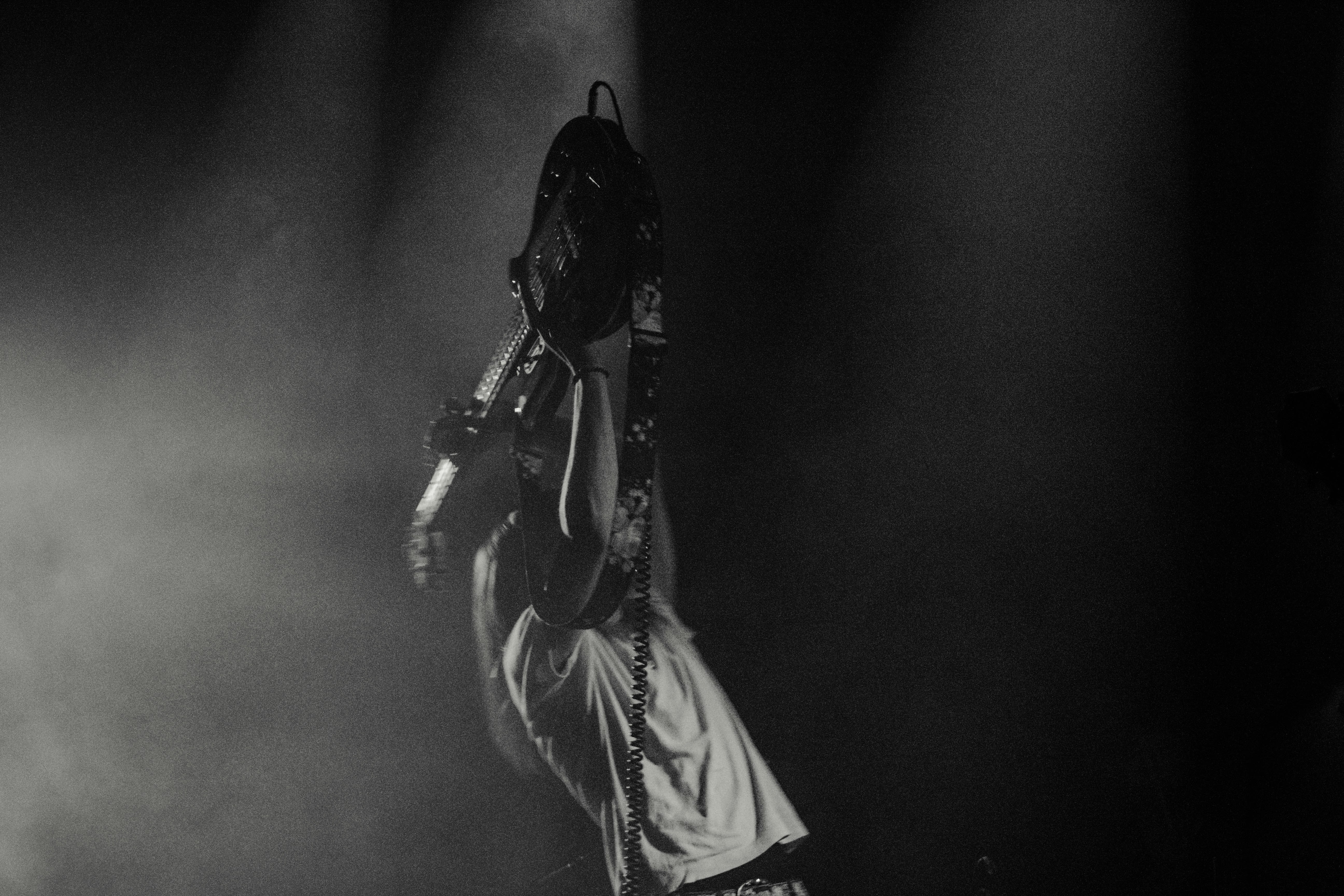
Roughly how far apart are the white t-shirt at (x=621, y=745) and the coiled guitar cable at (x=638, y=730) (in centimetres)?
2

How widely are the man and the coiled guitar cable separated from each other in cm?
1

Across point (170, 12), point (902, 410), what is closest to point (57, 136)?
point (170, 12)

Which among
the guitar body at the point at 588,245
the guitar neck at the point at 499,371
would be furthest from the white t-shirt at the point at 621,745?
the guitar body at the point at 588,245

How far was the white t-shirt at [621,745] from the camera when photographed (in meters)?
2.33

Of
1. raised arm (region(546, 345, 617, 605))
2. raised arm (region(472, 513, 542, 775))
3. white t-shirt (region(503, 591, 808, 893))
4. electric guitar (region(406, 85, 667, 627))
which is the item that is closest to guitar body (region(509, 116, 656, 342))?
electric guitar (region(406, 85, 667, 627))

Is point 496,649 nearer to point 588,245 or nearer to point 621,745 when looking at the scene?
point 621,745

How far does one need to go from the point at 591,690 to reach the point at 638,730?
152 millimetres

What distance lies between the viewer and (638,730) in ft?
7.66

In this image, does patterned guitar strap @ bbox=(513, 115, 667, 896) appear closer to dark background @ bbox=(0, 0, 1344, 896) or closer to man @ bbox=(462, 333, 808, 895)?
man @ bbox=(462, 333, 808, 895)

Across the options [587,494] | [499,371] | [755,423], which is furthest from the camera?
[755,423]

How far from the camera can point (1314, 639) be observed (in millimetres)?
2934

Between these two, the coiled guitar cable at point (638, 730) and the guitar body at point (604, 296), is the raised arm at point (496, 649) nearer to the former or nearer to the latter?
the guitar body at point (604, 296)

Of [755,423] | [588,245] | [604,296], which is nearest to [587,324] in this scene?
[604,296]

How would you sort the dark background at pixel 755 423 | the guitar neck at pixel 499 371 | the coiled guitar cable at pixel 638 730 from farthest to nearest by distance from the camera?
the guitar neck at pixel 499 371, the coiled guitar cable at pixel 638 730, the dark background at pixel 755 423
